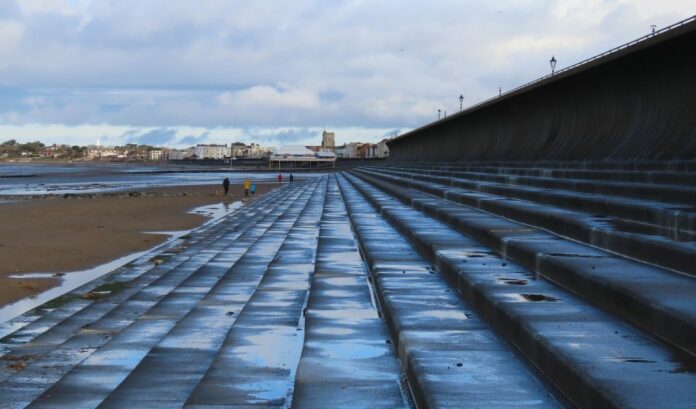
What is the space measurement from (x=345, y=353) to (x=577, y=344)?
1.95 metres

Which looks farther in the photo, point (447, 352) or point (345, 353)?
point (345, 353)

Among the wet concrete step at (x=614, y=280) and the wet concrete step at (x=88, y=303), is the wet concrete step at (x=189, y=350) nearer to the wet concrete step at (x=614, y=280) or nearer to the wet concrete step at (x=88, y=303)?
the wet concrete step at (x=88, y=303)

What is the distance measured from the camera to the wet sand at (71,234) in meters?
16.6

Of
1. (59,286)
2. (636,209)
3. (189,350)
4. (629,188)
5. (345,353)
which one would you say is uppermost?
(629,188)

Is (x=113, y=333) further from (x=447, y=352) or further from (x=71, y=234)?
(x=71, y=234)

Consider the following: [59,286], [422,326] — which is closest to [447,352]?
[422,326]

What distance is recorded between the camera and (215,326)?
7.62 meters

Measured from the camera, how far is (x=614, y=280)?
5668mm

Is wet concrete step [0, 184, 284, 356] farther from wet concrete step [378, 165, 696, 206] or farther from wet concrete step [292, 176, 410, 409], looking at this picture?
wet concrete step [378, 165, 696, 206]

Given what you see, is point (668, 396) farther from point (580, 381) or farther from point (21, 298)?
point (21, 298)

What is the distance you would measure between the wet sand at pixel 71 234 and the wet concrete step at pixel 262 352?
5.07 m

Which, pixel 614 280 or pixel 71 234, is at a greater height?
pixel 614 280

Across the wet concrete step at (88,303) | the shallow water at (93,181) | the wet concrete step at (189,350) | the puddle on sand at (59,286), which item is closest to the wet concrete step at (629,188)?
the wet concrete step at (189,350)

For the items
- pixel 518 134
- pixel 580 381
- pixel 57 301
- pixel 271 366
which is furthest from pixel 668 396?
pixel 518 134
